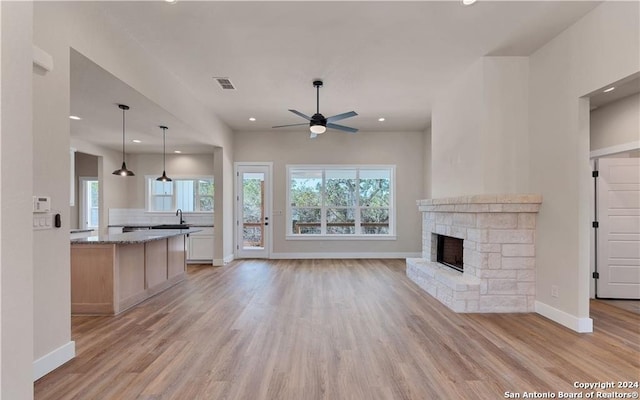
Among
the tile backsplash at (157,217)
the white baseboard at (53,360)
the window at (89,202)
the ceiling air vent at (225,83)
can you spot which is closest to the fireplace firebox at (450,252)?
the ceiling air vent at (225,83)

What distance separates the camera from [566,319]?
3.18m

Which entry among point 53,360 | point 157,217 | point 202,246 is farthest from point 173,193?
point 53,360

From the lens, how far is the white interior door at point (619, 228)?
4039mm

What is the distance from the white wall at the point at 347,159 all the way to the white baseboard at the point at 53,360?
15.9ft

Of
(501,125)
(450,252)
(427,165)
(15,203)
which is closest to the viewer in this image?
(15,203)

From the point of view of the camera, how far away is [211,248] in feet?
22.5

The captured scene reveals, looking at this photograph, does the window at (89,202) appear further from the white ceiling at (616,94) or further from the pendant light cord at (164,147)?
the white ceiling at (616,94)

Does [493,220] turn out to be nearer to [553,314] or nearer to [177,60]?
[553,314]

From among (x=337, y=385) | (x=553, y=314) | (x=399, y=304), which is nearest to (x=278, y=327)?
(x=337, y=385)

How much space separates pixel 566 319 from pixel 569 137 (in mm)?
1891

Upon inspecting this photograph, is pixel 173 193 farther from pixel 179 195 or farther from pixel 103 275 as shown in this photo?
pixel 103 275

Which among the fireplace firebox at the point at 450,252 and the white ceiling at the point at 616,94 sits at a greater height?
the white ceiling at the point at 616,94

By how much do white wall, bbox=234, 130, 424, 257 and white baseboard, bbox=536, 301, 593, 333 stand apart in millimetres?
3736

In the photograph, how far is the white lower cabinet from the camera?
6.83m
